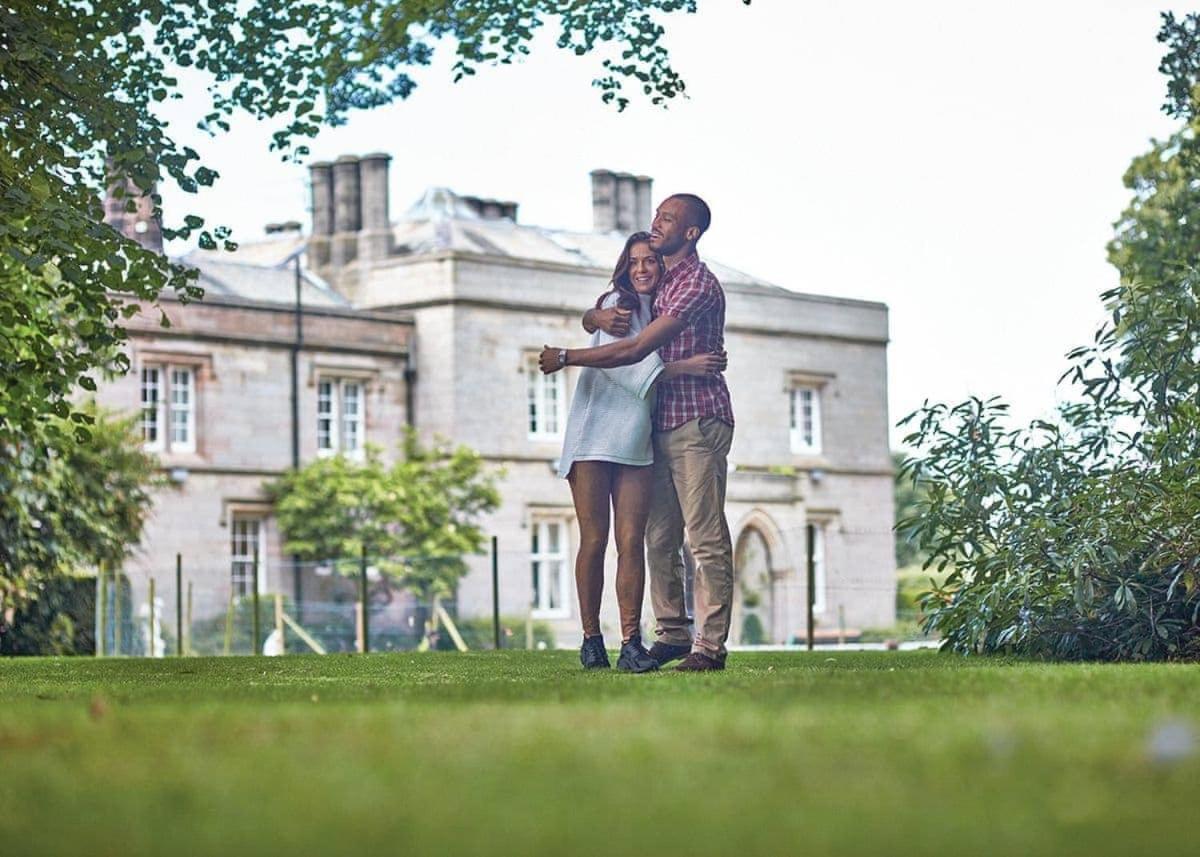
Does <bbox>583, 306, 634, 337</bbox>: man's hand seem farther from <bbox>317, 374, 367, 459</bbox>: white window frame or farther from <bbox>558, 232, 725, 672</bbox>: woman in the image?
<bbox>317, 374, 367, 459</bbox>: white window frame

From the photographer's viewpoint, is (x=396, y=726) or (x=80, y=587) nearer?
(x=396, y=726)

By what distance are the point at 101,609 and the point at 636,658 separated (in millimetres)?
20958

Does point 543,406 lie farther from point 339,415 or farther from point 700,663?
point 700,663

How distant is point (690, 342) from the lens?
31.5 feet

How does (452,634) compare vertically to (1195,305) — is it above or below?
below

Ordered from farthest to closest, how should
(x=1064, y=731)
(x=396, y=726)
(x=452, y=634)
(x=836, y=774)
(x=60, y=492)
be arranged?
(x=452, y=634)
(x=60, y=492)
(x=396, y=726)
(x=1064, y=731)
(x=836, y=774)

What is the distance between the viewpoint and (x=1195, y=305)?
12.6 meters

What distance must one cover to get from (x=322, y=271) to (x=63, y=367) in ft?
117

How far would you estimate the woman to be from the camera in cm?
953

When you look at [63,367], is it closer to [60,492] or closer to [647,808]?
[647,808]

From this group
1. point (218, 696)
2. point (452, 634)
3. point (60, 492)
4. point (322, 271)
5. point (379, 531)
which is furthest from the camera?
point (322, 271)

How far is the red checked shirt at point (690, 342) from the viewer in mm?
9555

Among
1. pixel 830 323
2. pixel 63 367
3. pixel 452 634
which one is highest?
pixel 830 323

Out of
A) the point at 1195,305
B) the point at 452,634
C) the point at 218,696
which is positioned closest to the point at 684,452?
the point at 218,696
